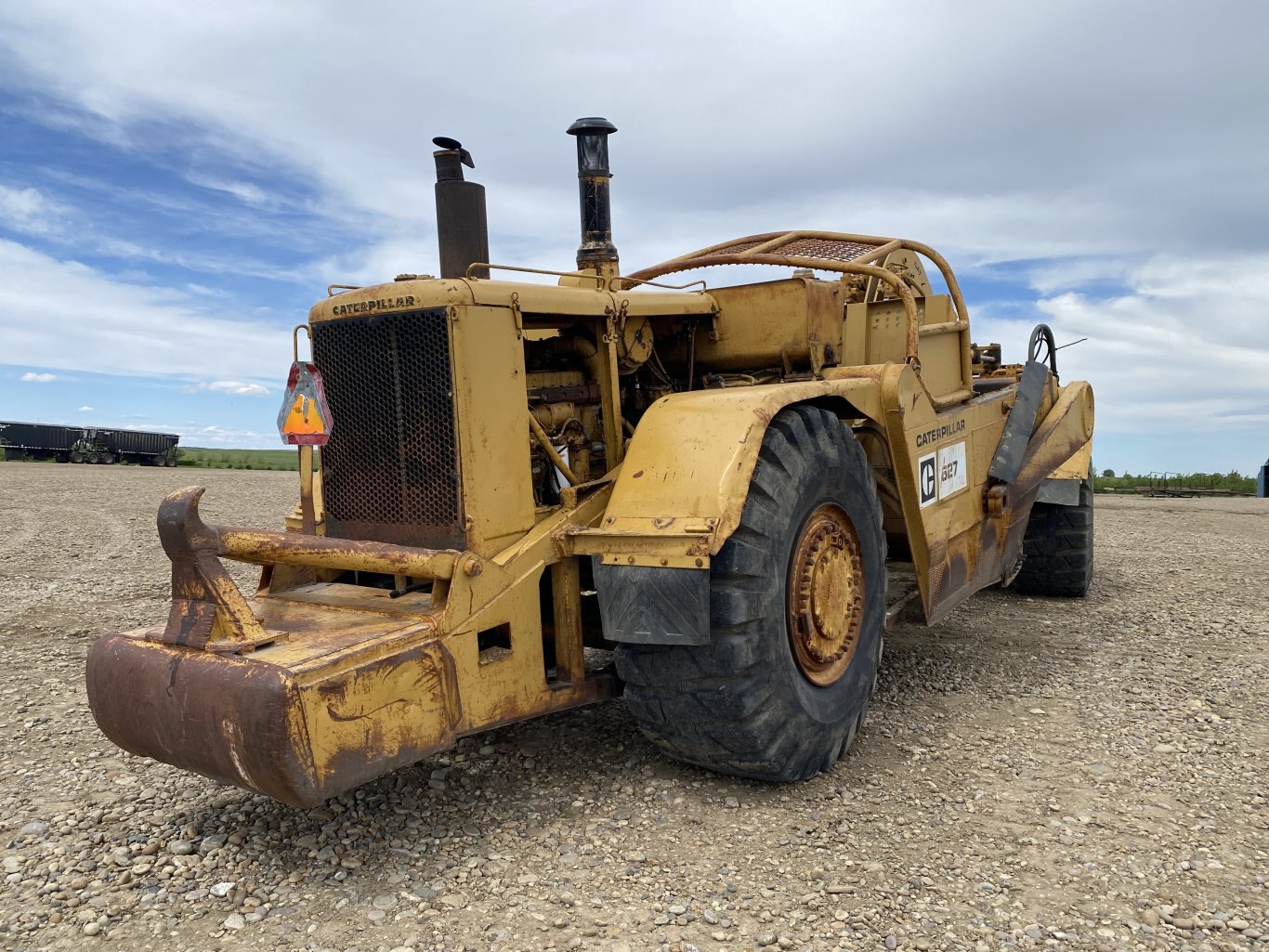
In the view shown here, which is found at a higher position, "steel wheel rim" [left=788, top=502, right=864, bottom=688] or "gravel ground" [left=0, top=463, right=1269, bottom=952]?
"steel wheel rim" [left=788, top=502, right=864, bottom=688]

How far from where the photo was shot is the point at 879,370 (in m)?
5.07

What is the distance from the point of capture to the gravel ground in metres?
3.06

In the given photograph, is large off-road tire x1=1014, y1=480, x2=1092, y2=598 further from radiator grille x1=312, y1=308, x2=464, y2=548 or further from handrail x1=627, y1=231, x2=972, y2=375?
radiator grille x1=312, y1=308, x2=464, y2=548

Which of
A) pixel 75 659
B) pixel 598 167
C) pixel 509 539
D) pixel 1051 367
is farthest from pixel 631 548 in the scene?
pixel 1051 367

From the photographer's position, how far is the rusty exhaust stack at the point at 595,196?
5.65 m

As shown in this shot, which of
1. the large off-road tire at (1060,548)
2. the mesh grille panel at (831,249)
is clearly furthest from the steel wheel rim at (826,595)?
the large off-road tire at (1060,548)

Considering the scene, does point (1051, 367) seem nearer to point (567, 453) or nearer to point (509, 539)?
point (567, 453)

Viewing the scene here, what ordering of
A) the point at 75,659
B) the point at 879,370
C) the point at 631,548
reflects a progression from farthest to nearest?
1. the point at 75,659
2. the point at 879,370
3. the point at 631,548

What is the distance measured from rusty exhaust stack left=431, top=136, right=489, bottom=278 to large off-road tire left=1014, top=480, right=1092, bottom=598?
5.13 metres

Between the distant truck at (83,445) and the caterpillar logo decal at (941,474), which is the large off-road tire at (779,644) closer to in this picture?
the caterpillar logo decal at (941,474)

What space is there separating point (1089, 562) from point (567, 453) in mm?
5513

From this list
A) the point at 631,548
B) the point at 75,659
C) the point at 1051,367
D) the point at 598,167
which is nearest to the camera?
the point at 631,548

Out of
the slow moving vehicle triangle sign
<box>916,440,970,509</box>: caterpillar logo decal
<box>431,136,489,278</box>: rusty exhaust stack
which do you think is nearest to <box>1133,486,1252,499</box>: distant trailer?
<box>916,440,970,509</box>: caterpillar logo decal

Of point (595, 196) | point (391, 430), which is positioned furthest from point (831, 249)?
point (391, 430)
